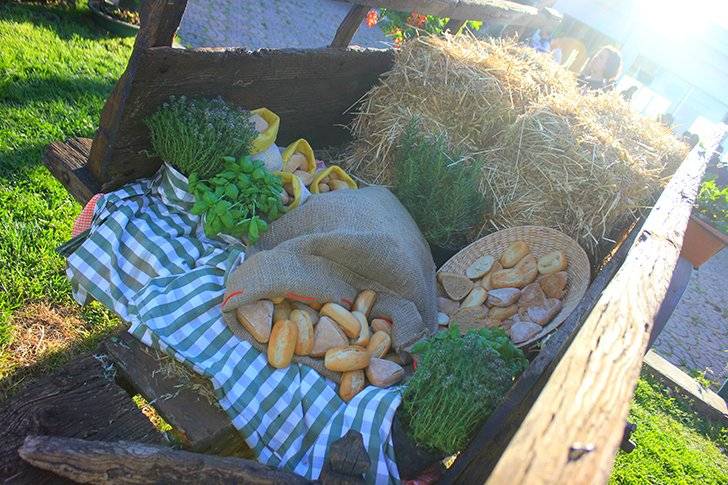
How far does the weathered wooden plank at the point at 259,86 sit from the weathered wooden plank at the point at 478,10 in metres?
0.48

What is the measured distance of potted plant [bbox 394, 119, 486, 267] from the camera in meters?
3.18

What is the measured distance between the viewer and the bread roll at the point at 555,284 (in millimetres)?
2842

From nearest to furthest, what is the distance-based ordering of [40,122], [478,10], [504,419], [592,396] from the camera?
[592,396] → [504,419] → [478,10] → [40,122]

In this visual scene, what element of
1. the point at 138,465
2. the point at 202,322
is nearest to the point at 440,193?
the point at 202,322

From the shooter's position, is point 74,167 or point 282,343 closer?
point 282,343

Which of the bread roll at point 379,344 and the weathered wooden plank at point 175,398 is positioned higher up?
the bread roll at point 379,344

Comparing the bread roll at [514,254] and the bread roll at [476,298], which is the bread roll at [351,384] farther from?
the bread roll at [514,254]

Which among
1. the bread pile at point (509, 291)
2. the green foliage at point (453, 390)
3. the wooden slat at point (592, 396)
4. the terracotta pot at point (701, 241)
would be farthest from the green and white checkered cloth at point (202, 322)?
the terracotta pot at point (701, 241)

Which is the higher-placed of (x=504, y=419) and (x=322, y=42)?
(x=504, y=419)

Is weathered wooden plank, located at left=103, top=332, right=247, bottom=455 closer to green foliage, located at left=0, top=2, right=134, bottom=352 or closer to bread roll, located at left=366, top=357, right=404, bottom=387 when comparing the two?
bread roll, located at left=366, top=357, right=404, bottom=387

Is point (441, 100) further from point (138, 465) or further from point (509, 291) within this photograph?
point (138, 465)

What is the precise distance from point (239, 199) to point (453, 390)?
139 cm

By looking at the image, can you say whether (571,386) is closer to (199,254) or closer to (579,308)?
(579,308)

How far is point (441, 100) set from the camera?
3.68 metres
